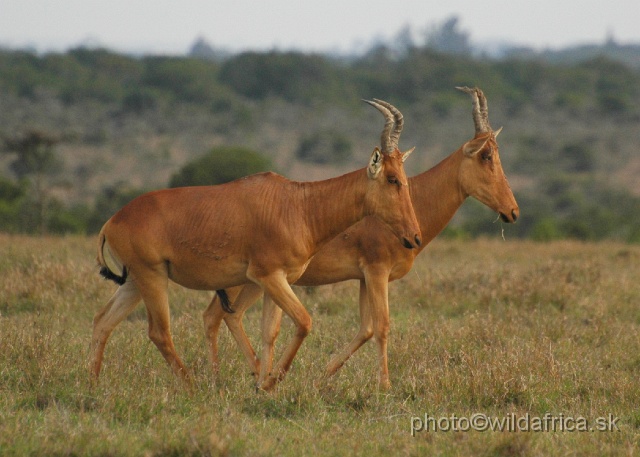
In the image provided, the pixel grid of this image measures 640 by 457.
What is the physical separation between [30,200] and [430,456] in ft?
59.2

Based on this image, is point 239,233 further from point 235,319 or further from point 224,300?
point 235,319

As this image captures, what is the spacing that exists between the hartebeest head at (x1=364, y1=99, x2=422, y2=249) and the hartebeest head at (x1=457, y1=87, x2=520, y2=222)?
1119mm

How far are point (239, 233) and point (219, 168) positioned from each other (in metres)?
17.2

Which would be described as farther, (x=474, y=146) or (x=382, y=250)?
(x=474, y=146)

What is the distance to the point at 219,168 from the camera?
24.4 metres

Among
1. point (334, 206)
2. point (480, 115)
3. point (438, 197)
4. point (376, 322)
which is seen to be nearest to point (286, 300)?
point (334, 206)

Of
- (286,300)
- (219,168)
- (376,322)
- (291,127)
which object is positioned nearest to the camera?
(286,300)

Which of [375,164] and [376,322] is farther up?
[375,164]

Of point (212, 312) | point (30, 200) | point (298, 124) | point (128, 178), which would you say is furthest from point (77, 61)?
point (212, 312)

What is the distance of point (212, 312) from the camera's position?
833 cm

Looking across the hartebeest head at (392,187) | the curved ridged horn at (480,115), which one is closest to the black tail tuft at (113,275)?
the hartebeest head at (392,187)

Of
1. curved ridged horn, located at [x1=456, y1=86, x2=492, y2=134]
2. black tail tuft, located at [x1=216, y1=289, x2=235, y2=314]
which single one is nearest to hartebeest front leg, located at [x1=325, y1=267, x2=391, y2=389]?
black tail tuft, located at [x1=216, y1=289, x2=235, y2=314]

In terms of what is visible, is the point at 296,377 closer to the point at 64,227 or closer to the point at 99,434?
the point at 99,434

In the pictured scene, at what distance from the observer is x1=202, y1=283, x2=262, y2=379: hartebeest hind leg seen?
321 inches
